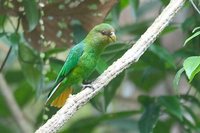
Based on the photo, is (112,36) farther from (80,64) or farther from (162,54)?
(162,54)

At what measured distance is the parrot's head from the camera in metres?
2.40

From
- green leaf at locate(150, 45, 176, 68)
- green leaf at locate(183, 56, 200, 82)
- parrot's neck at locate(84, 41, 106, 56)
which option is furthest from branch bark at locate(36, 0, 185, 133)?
green leaf at locate(150, 45, 176, 68)

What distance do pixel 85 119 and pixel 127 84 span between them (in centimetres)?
96

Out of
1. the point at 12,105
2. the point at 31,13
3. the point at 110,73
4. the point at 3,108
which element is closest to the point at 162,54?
the point at 31,13

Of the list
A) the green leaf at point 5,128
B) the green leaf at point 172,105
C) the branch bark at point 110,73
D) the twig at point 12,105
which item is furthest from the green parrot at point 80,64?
the green leaf at point 5,128

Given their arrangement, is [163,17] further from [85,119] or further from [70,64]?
[85,119]

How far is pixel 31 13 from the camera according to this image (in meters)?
2.68

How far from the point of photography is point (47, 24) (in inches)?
112

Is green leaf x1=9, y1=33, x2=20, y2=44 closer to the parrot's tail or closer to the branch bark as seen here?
the parrot's tail

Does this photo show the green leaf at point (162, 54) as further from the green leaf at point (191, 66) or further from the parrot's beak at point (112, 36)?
the green leaf at point (191, 66)

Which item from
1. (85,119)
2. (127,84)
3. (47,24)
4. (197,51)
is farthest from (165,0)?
(127,84)

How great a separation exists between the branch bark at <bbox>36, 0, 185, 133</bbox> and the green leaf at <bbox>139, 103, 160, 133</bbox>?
727 millimetres

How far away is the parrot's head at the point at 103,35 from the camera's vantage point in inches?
94.6

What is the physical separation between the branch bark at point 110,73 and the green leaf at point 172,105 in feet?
2.39
